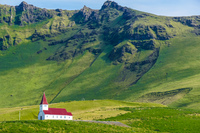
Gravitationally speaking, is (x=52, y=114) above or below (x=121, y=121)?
above

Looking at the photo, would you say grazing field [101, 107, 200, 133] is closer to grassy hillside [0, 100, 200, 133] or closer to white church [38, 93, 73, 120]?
grassy hillside [0, 100, 200, 133]

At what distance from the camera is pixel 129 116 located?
7650 centimetres

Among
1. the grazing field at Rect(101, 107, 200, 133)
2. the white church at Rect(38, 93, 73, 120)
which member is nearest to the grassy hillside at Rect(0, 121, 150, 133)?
the grazing field at Rect(101, 107, 200, 133)

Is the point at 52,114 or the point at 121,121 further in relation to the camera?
the point at 52,114

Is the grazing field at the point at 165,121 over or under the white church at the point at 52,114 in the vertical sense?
under

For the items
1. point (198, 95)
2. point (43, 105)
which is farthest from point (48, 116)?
point (198, 95)

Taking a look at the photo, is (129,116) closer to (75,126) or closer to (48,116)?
(48,116)

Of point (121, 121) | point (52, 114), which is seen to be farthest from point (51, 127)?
point (52, 114)

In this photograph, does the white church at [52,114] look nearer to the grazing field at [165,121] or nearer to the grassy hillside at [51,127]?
the grazing field at [165,121]

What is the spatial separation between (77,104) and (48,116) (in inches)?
1512

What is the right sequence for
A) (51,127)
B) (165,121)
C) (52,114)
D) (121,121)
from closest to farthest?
(51,127), (121,121), (165,121), (52,114)

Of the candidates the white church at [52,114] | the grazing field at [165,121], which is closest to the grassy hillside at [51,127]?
the grazing field at [165,121]

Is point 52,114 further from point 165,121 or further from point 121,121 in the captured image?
point 165,121

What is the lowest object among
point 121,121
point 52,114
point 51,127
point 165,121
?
point 165,121
